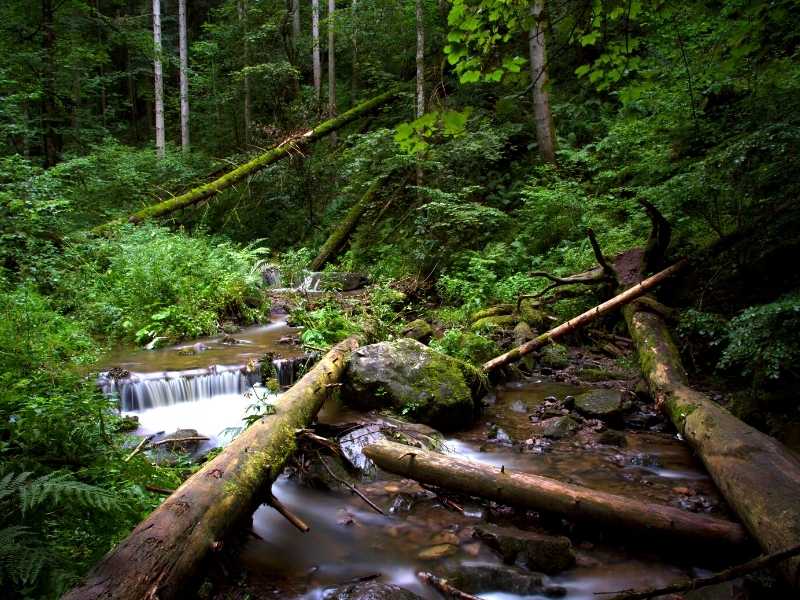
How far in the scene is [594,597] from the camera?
11.5 ft

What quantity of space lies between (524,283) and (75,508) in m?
8.62

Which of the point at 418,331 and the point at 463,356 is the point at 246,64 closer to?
the point at 418,331

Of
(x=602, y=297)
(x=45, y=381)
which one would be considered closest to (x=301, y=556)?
(x=45, y=381)

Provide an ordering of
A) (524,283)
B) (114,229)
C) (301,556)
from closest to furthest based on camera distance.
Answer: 1. (301,556)
2. (524,283)
3. (114,229)

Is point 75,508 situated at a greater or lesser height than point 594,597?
greater

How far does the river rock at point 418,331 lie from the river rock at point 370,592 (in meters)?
5.62

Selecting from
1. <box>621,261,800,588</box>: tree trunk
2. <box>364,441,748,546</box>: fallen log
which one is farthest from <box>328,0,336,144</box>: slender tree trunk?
<box>364,441,748,546</box>: fallen log

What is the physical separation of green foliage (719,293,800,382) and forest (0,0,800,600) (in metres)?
0.03

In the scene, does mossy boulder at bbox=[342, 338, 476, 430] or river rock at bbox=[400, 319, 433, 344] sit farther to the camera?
river rock at bbox=[400, 319, 433, 344]

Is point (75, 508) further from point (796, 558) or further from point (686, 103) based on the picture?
point (686, 103)

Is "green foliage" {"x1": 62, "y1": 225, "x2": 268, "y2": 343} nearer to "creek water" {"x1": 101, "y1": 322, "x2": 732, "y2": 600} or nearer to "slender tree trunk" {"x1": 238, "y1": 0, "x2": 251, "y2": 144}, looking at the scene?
"creek water" {"x1": 101, "y1": 322, "x2": 732, "y2": 600}

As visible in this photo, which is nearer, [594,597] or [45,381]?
[594,597]

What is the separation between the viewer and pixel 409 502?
183 inches

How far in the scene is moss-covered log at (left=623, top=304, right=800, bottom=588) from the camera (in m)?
3.16
